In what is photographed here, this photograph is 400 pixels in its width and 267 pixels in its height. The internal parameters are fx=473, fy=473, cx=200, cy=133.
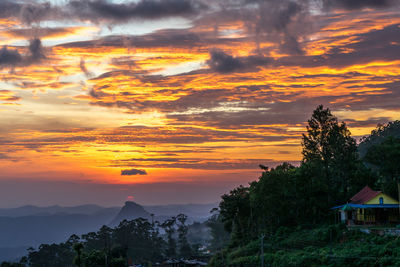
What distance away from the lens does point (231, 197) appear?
80.0 m

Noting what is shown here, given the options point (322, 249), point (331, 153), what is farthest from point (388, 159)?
point (322, 249)

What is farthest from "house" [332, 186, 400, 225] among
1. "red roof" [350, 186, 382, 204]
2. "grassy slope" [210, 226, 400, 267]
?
"grassy slope" [210, 226, 400, 267]

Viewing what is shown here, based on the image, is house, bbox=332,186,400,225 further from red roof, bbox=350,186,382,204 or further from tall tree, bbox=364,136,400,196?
tall tree, bbox=364,136,400,196

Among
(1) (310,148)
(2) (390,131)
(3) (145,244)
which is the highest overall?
(2) (390,131)

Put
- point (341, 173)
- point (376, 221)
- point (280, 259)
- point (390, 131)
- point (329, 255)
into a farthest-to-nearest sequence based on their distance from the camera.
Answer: point (390, 131) < point (341, 173) < point (376, 221) < point (280, 259) < point (329, 255)

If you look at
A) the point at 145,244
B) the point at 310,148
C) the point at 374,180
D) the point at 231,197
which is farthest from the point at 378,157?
the point at 145,244

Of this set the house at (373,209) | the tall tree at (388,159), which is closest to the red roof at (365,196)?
the house at (373,209)

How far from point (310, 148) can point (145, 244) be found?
79.8 metres

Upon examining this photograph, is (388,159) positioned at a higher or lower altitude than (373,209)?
higher

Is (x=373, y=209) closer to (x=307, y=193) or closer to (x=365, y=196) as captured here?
(x=365, y=196)

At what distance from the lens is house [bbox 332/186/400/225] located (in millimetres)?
59062

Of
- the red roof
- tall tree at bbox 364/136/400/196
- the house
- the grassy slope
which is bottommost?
the grassy slope

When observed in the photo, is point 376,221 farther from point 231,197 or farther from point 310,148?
point 231,197

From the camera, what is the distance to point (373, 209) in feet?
198
